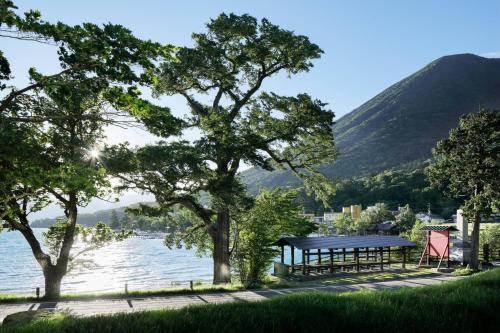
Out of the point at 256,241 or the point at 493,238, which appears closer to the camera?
the point at 256,241

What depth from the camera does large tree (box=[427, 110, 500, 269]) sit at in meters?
32.7

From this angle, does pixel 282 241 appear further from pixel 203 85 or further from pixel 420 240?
pixel 420 240

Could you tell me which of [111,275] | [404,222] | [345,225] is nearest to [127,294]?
[111,275]

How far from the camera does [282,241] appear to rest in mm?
33094

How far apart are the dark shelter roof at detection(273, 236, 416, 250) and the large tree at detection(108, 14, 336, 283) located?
4174 millimetres

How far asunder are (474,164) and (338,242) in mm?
12298

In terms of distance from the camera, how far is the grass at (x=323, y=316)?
6445 millimetres

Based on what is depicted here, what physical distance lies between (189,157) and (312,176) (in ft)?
47.7

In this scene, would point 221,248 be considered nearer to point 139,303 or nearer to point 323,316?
point 139,303

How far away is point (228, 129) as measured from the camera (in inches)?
1071

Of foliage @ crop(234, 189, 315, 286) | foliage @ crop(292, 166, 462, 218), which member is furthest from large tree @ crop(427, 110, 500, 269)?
foliage @ crop(292, 166, 462, 218)

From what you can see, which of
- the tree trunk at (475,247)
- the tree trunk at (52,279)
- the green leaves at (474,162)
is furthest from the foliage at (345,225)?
the tree trunk at (52,279)

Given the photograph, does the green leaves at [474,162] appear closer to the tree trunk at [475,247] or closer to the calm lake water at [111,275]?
the tree trunk at [475,247]

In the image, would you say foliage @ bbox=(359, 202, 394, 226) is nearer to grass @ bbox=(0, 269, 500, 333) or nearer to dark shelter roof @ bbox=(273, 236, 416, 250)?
dark shelter roof @ bbox=(273, 236, 416, 250)
